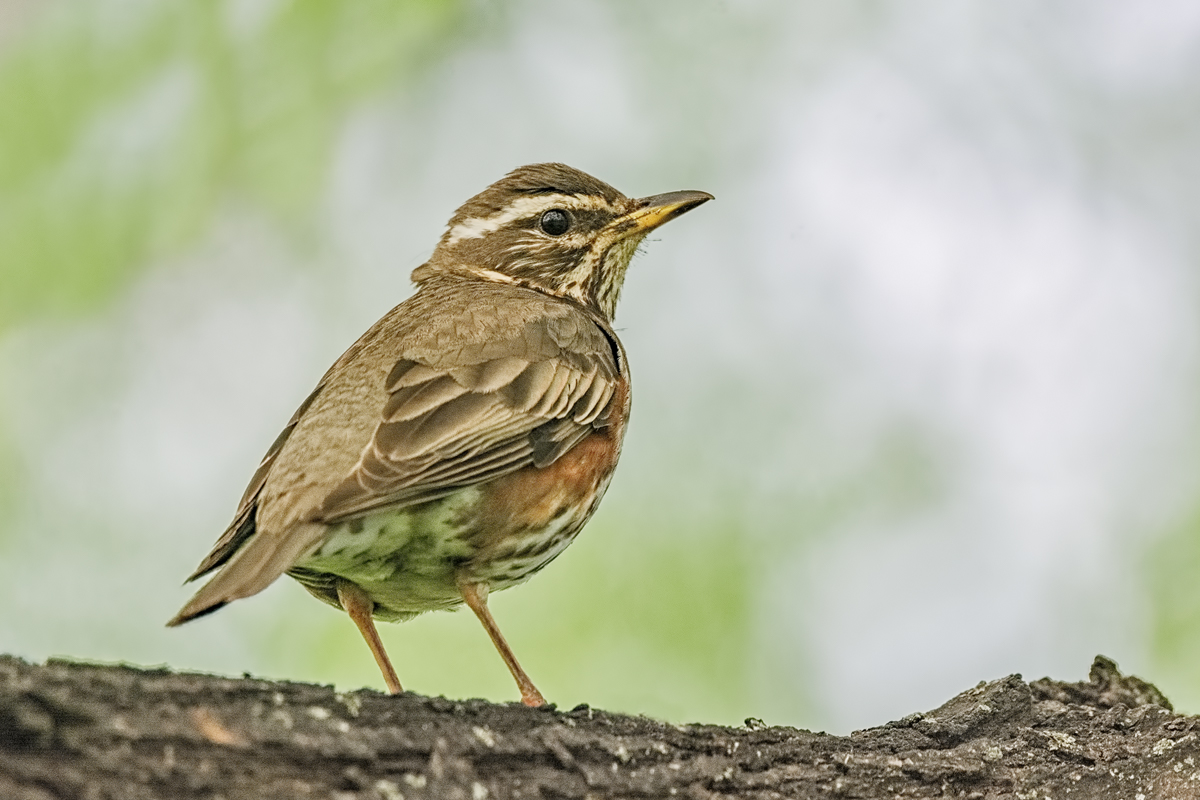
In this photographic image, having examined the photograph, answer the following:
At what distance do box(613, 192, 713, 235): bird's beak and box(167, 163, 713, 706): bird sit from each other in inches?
27.4

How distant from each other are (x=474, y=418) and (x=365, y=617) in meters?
1.21

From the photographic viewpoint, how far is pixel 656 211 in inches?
313

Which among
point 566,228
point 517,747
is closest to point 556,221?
point 566,228

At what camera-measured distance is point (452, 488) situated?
5598 mm

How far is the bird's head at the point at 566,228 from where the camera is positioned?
26.3ft

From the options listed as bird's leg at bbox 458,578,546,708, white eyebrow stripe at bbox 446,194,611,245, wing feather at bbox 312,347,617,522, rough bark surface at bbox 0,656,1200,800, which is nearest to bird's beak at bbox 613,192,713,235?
white eyebrow stripe at bbox 446,194,611,245

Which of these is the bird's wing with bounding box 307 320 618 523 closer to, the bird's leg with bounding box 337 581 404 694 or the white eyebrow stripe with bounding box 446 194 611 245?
the bird's leg with bounding box 337 581 404 694

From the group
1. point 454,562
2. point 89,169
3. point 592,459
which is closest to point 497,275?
point 592,459

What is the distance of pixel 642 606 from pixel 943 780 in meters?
3.68

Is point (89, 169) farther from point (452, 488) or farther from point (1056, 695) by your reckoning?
point (1056, 695)

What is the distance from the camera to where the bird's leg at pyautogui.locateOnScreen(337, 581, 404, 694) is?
246 inches

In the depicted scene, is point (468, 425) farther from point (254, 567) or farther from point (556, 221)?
point (556, 221)

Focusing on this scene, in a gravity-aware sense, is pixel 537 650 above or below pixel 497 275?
below

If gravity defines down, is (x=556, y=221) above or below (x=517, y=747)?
above
